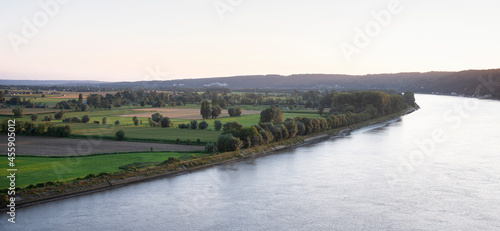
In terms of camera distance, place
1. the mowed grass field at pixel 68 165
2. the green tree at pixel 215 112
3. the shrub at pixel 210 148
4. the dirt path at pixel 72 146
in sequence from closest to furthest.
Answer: the mowed grass field at pixel 68 165 → the dirt path at pixel 72 146 → the shrub at pixel 210 148 → the green tree at pixel 215 112

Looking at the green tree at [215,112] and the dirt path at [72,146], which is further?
the green tree at [215,112]

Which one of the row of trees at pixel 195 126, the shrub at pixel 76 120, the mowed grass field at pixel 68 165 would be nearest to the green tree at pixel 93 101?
the shrub at pixel 76 120

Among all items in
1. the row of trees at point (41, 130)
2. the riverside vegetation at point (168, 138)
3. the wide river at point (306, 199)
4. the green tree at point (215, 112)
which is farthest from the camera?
the green tree at point (215, 112)
